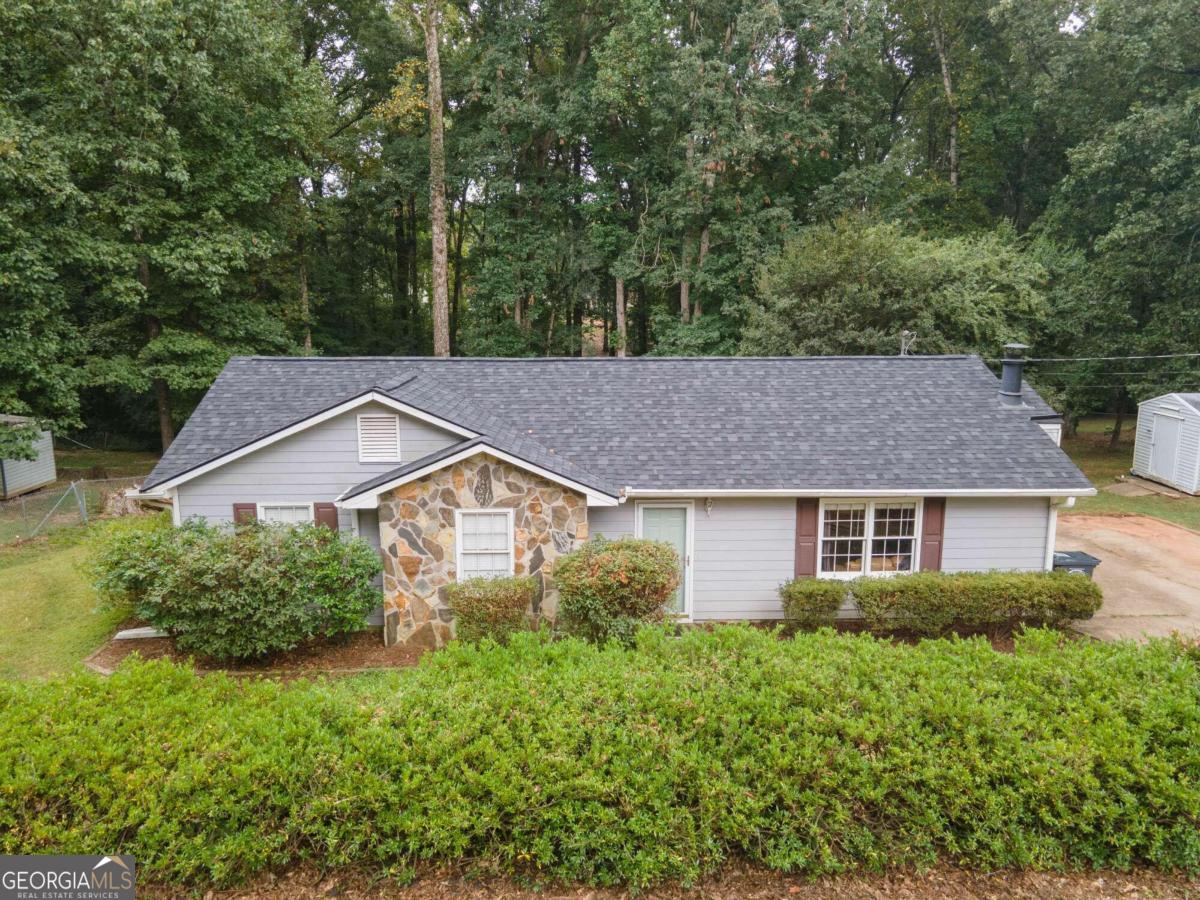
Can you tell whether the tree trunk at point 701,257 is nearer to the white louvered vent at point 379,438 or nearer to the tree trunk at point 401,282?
the tree trunk at point 401,282

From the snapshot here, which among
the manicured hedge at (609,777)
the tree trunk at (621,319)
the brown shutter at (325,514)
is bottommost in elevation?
the manicured hedge at (609,777)

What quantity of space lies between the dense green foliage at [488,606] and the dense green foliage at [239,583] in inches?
54.9

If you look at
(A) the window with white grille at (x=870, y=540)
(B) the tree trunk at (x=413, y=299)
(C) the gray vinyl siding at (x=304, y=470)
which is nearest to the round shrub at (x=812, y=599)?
(A) the window with white grille at (x=870, y=540)

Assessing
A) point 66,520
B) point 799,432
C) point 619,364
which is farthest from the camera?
point 66,520

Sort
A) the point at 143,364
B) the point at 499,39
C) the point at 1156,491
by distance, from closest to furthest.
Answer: the point at 1156,491, the point at 143,364, the point at 499,39

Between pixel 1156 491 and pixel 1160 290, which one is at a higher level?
pixel 1160 290

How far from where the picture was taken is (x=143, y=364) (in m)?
21.5

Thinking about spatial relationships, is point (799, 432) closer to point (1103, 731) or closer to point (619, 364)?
point (619, 364)

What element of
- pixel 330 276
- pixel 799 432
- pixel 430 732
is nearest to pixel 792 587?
pixel 799 432

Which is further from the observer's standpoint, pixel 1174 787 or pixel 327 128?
pixel 327 128

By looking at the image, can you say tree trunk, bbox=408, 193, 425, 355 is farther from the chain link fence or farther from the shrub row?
the shrub row

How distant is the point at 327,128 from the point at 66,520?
1651cm

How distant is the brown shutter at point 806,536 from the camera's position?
10.9 meters

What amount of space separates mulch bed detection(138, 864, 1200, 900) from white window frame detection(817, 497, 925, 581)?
6.39m
